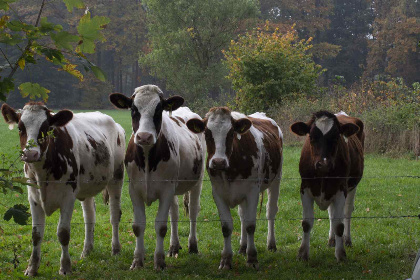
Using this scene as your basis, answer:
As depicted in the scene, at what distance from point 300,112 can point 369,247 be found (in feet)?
45.5

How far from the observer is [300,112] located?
2138 cm

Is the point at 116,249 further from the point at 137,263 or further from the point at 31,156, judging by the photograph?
the point at 31,156

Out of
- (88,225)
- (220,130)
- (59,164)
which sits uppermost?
(220,130)

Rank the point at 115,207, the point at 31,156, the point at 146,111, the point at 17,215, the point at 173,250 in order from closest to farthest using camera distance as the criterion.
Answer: the point at 17,215
the point at 31,156
the point at 146,111
the point at 173,250
the point at 115,207

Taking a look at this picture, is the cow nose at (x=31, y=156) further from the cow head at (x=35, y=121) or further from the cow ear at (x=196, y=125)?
the cow ear at (x=196, y=125)

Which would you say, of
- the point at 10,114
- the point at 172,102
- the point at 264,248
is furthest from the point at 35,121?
the point at 264,248

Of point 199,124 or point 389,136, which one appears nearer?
point 199,124

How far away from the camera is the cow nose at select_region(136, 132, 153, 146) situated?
252 inches

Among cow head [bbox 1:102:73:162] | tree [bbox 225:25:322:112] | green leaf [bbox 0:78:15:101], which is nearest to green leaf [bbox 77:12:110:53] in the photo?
green leaf [bbox 0:78:15:101]

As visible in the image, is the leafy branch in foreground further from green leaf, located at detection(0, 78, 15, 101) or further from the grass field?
the grass field

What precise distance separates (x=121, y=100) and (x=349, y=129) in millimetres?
2925

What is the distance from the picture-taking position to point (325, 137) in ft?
22.7

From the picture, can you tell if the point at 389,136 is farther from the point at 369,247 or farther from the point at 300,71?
the point at 369,247

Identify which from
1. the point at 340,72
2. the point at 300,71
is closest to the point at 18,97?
the point at 340,72
